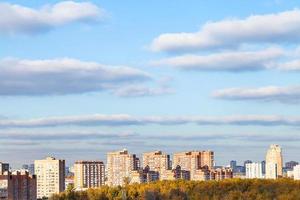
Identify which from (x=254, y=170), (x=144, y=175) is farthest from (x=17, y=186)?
(x=254, y=170)

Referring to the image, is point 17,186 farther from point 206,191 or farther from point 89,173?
point 89,173

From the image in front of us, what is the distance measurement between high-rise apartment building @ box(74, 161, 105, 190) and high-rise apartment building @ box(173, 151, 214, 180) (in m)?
15.0

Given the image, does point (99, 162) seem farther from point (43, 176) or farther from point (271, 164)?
point (271, 164)

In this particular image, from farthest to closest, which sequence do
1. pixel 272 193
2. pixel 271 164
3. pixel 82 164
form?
pixel 271 164 → pixel 82 164 → pixel 272 193

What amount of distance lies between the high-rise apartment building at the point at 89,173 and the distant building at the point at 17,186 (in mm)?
31643

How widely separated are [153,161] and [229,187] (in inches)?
3026

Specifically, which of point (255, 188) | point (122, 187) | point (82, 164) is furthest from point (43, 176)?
point (255, 188)

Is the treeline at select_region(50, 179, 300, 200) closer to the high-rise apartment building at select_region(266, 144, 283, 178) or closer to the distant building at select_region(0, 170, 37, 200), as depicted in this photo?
the distant building at select_region(0, 170, 37, 200)

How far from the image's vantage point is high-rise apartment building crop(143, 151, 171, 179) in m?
137

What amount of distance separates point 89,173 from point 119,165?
7.32 meters


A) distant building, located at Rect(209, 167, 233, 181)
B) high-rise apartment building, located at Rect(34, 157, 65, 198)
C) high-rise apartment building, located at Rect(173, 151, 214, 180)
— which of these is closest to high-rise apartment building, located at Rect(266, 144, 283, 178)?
high-rise apartment building, located at Rect(173, 151, 214, 180)

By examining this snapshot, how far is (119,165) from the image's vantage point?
139500 mm

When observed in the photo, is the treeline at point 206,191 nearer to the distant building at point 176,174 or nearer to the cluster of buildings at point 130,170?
the cluster of buildings at point 130,170

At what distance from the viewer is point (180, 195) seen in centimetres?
6656
